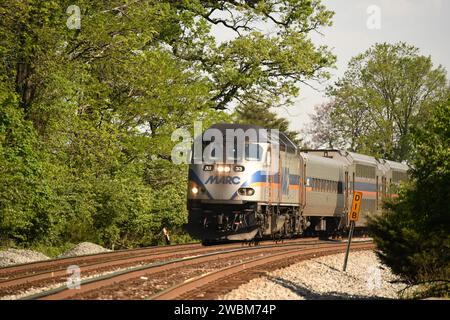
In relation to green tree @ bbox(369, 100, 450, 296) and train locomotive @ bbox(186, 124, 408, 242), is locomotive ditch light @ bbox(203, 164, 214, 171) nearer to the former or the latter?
train locomotive @ bbox(186, 124, 408, 242)

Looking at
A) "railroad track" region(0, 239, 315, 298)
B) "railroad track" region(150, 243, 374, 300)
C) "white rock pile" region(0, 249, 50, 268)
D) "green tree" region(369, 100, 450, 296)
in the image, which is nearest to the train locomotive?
"railroad track" region(0, 239, 315, 298)

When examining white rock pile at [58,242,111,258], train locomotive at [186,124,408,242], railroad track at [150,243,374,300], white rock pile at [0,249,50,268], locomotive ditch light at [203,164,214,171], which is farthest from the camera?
locomotive ditch light at [203,164,214,171]

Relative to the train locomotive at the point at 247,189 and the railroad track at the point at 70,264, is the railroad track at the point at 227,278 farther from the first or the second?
the railroad track at the point at 70,264

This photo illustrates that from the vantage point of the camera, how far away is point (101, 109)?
1196 inches

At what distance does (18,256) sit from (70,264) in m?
2.84

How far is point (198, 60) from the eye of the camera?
38531 millimetres

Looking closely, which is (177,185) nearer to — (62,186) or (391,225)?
(62,186)

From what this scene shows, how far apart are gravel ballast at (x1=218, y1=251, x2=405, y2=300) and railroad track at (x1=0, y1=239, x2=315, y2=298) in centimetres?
354

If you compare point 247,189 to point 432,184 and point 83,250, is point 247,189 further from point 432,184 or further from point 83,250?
point 432,184

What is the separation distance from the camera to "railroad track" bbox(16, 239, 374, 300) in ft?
43.7

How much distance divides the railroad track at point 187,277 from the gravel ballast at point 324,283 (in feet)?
1.25

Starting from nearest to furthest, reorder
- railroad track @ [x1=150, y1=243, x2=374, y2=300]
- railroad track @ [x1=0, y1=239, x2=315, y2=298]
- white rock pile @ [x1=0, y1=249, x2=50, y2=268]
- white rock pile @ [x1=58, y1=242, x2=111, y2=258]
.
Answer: railroad track @ [x1=150, y1=243, x2=374, y2=300] < railroad track @ [x1=0, y1=239, x2=315, y2=298] < white rock pile @ [x1=0, y1=249, x2=50, y2=268] < white rock pile @ [x1=58, y1=242, x2=111, y2=258]

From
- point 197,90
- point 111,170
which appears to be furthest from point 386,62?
point 111,170

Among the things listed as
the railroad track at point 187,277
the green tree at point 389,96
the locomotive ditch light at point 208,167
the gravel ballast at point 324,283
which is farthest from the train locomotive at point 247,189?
the green tree at point 389,96
